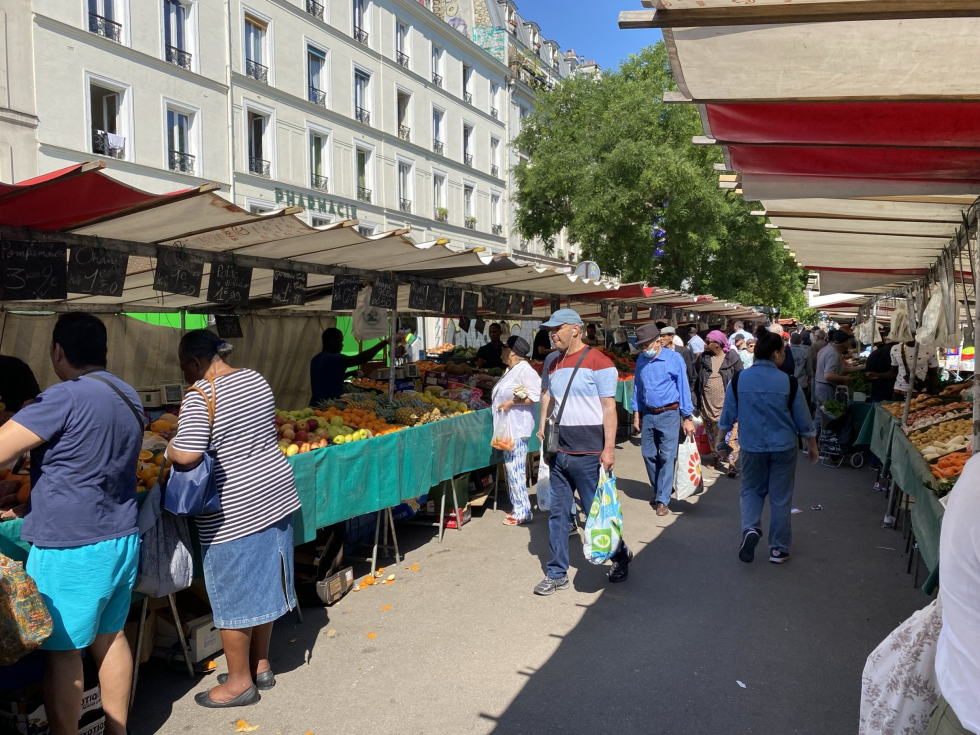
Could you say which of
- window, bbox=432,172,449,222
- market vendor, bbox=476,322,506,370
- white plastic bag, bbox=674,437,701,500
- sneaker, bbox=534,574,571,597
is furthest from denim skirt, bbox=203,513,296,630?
window, bbox=432,172,449,222

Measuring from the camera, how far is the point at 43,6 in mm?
15758

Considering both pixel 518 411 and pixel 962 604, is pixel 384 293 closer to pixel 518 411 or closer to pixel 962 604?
pixel 518 411

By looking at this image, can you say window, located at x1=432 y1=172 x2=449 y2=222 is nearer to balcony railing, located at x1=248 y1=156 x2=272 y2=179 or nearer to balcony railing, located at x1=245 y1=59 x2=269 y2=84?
balcony railing, located at x1=248 y1=156 x2=272 y2=179

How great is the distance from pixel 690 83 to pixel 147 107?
1914 cm

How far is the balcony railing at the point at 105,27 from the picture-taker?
17.0m

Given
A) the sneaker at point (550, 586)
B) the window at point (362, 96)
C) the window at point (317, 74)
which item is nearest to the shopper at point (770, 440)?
the sneaker at point (550, 586)

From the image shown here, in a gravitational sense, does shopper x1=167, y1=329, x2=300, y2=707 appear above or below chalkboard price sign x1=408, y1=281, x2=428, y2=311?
below

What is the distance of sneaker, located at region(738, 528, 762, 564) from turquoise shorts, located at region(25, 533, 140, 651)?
453cm

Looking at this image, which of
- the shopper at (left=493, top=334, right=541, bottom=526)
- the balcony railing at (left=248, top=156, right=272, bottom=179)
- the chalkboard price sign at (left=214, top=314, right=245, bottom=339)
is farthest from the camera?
the balcony railing at (left=248, top=156, right=272, bottom=179)

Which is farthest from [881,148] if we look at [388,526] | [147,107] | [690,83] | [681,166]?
[147,107]

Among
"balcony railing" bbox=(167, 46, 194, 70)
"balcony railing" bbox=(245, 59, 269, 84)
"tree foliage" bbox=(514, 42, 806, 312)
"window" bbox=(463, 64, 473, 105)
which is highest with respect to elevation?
"window" bbox=(463, 64, 473, 105)

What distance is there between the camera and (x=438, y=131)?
31344 millimetres

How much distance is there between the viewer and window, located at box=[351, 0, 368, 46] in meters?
25.8

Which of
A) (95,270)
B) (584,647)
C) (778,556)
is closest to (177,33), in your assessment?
(95,270)
